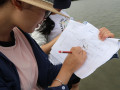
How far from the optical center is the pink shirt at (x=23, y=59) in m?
0.72

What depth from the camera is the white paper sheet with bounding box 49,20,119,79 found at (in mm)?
796

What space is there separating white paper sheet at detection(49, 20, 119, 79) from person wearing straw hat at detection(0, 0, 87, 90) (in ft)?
0.15

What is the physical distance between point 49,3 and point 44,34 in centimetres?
71

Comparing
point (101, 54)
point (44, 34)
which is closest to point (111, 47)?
point (101, 54)

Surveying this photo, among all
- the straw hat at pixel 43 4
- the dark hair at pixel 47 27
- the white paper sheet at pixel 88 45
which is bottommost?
the dark hair at pixel 47 27

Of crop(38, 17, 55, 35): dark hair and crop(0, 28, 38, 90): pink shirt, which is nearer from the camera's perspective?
crop(0, 28, 38, 90): pink shirt

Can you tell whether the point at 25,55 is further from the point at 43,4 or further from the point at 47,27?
the point at 47,27

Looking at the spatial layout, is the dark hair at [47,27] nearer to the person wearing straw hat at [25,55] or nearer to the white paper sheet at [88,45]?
the white paper sheet at [88,45]

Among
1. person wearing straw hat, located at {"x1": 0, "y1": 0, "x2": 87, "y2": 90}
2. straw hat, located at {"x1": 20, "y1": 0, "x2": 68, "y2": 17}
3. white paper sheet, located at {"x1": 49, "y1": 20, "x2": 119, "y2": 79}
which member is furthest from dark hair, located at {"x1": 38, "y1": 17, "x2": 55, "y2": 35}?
straw hat, located at {"x1": 20, "y1": 0, "x2": 68, "y2": 17}

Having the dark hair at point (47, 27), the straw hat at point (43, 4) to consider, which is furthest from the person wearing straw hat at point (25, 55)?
the dark hair at point (47, 27)

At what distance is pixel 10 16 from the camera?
0.62 meters

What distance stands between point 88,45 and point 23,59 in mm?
361

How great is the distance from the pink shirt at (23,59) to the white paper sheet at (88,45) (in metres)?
0.21

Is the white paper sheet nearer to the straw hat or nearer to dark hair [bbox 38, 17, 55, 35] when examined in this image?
dark hair [bbox 38, 17, 55, 35]
